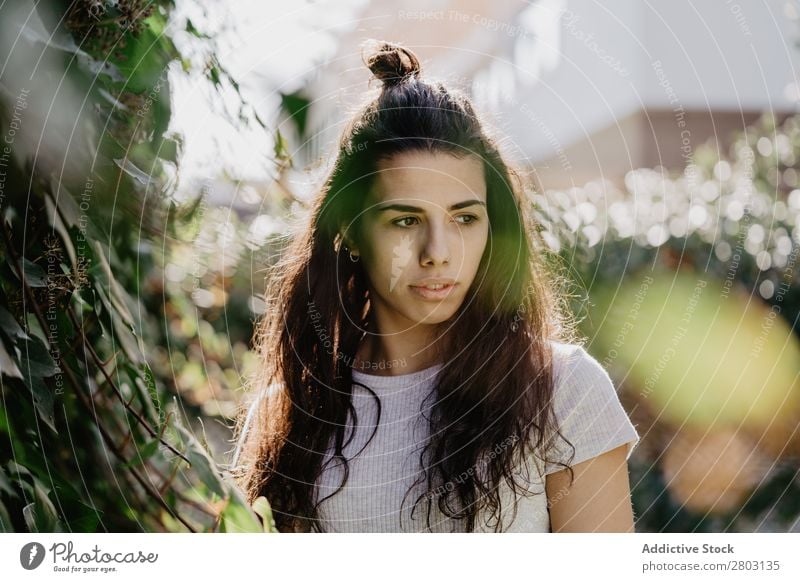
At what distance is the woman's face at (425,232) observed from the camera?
88cm

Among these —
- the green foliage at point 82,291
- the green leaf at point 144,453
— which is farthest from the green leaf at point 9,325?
the green leaf at point 144,453

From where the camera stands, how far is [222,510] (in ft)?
2.36

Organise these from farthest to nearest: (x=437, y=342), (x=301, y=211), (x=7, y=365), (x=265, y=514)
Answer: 1. (x=301, y=211)
2. (x=437, y=342)
3. (x=265, y=514)
4. (x=7, y=365)

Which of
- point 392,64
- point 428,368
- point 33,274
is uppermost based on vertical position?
point 392,64

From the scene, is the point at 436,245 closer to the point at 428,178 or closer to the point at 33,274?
the point at 428,178

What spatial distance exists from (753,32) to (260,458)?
32.9 inches

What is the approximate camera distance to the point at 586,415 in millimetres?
869

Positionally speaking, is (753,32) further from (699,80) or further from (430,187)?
(430,187)

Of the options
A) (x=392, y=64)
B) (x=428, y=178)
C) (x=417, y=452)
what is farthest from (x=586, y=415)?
(x=392, y=64)

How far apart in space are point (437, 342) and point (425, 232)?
15 centimetres

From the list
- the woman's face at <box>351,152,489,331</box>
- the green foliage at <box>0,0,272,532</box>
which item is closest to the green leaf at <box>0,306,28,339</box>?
the green foliage at <box>0,0,272,532</box>

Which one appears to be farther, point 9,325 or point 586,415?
point 586,415

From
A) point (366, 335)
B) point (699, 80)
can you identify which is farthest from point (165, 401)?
point (699, 80)

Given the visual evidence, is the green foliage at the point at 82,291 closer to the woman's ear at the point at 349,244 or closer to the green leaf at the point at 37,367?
the green leaf at the point at 37,367
